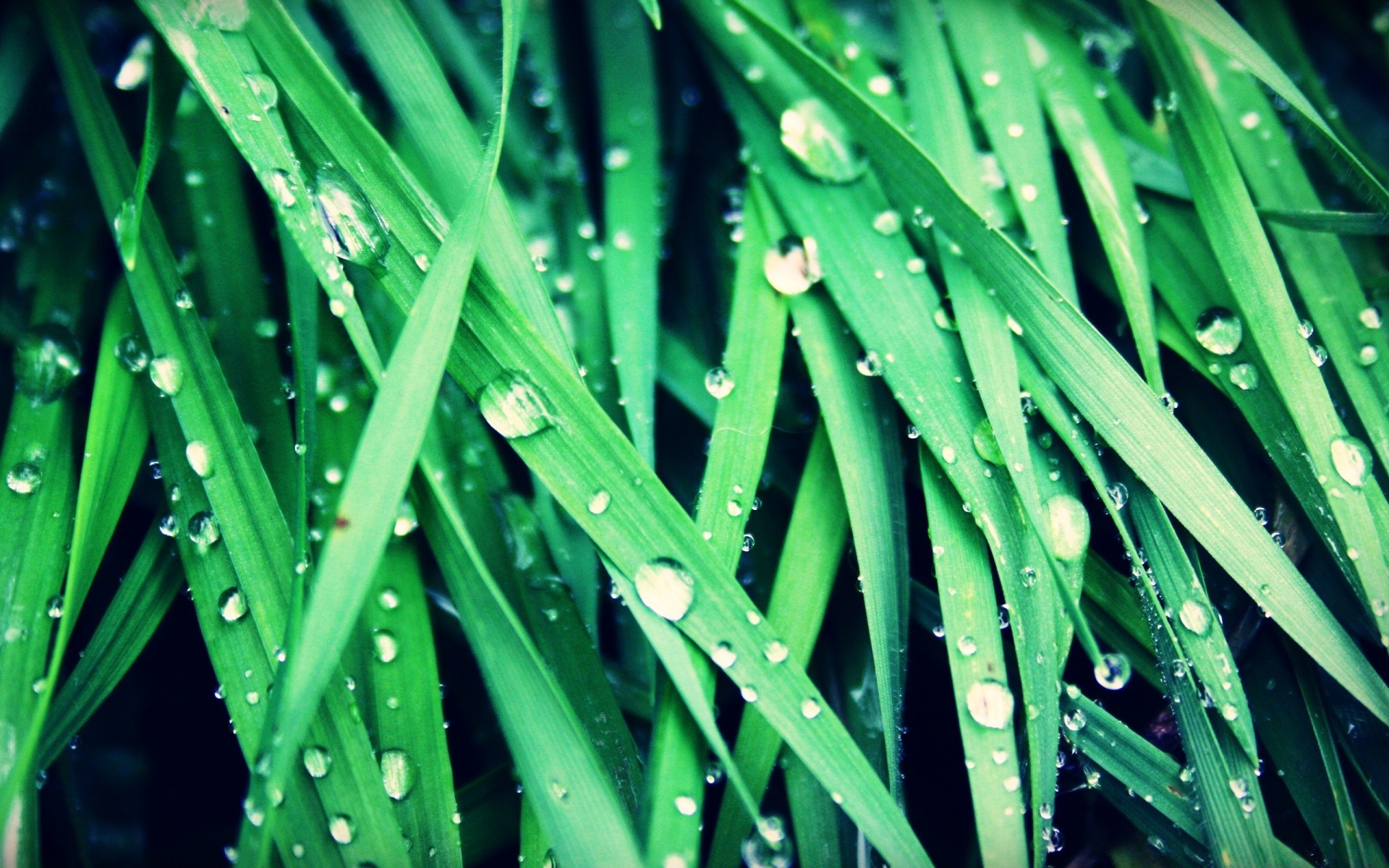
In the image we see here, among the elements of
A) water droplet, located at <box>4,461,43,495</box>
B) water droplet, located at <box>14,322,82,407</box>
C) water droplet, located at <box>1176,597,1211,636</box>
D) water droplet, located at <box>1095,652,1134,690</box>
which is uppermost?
water droplet, located at <box>14,322,82,407</box>

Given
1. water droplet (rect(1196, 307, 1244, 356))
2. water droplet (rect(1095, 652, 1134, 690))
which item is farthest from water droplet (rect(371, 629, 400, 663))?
water droplet (rect(1196, 307, 1244, 356))

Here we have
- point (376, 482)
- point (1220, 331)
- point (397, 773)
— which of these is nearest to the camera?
point (376, 482)

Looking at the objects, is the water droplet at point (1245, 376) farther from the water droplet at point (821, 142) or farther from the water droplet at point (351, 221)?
the water droplet at point (351, 221)

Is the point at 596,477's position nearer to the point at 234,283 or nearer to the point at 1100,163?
the point at 234,283

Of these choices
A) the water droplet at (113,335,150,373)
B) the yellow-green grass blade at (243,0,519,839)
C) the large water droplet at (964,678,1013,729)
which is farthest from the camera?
the water droplet at (113,335,150,373)

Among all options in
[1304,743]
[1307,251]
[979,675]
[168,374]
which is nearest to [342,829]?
[168,374]

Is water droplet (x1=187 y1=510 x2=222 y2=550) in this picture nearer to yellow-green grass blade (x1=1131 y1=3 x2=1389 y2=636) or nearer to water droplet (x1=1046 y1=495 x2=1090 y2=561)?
water droplet (x1=1046 y1=495 x2=1090 y2=561)

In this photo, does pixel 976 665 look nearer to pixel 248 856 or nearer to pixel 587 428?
pixel 587 428
